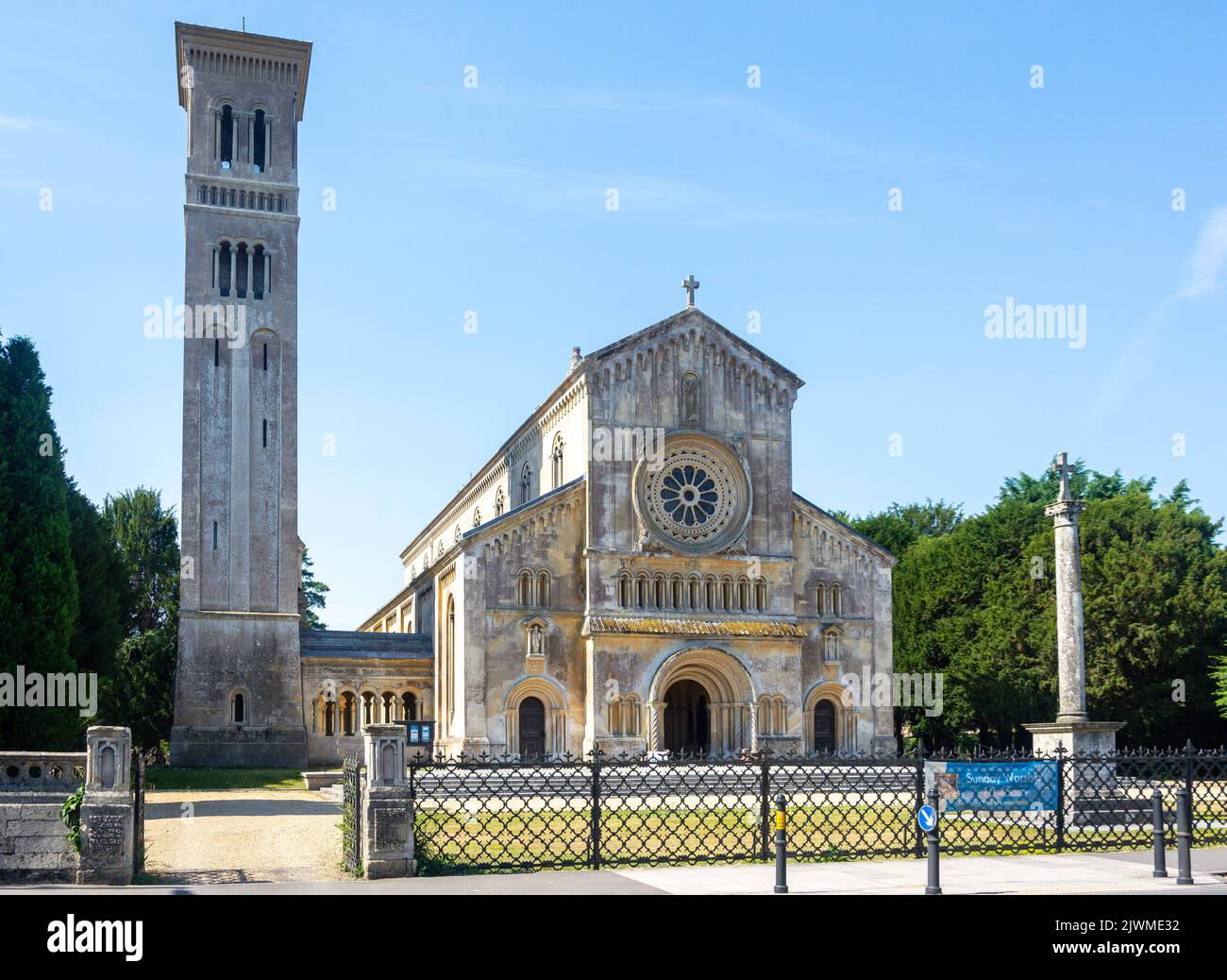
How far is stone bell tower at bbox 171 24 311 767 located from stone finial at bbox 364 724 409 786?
34.6 metres

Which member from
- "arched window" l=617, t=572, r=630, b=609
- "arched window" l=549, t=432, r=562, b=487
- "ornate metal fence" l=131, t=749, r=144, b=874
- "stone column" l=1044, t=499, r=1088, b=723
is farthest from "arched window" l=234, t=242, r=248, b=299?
"ornate metal fence" l=131, t=749, r=144, b=874

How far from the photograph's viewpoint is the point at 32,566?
3669cm

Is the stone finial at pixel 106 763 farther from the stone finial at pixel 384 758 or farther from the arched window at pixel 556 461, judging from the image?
the arched window at pixel 556 461

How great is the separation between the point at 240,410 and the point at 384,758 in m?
37.4

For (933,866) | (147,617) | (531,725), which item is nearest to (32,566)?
(531,725)

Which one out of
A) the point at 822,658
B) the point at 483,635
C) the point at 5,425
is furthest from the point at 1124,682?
the point at 5,425

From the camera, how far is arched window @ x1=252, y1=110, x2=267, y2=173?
55.6m

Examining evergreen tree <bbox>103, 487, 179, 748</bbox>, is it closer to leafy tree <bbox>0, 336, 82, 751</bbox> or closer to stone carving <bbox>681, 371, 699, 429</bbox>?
leafy tree <bbox>0, 336, 82, 751</bbox>

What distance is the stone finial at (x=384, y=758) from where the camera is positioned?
1841 cm

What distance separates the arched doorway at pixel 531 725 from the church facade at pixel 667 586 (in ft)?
0.27

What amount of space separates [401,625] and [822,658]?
81.5ft

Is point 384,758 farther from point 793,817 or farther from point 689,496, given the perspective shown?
point 689,496

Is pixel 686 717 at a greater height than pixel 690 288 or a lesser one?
lesser

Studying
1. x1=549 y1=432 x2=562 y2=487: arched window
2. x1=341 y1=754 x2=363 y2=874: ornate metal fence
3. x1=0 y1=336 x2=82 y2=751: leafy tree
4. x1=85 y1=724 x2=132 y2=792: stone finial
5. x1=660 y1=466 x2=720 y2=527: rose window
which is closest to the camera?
x1=85 y1=724 x2=132 y2=792: stone finial
